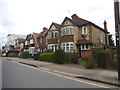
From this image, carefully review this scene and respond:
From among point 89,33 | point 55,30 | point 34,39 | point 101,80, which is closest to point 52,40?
point 55,30

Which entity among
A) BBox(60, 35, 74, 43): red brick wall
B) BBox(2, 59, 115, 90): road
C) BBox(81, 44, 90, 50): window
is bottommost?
BBox(2, 59, 115, 90): road

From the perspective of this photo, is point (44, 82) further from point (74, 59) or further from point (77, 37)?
point (77, 37)

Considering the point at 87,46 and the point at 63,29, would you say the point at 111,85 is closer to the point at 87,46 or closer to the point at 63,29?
the point at 87,46

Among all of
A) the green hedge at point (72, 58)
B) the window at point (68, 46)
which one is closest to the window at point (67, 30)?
the window at point (68, 46)

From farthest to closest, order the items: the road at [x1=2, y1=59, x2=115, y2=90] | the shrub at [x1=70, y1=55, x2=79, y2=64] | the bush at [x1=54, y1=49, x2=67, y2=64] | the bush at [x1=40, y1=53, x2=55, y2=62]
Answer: the bush at [x1=40, y1=53, x2=55, y2=62], the bush at [x1=54, y1=49, x2=67, y2=64], the shrub at [x1=70, y1=55, x2=79, y2=64], the road at [x1=2, y1=59, x2=115, y2=90]

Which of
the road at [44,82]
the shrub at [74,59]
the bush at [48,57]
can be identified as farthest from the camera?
the bush at [48,57]

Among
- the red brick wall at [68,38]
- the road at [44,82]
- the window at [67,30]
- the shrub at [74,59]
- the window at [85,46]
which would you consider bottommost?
the road at [44,82]

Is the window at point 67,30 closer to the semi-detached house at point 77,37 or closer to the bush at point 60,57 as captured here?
the semi-detached house at point 77,37

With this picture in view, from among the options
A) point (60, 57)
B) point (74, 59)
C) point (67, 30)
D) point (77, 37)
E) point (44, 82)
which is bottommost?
point (44, 82)

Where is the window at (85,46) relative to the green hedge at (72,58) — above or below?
above

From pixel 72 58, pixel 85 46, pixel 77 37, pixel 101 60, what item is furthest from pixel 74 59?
pixel 77 37

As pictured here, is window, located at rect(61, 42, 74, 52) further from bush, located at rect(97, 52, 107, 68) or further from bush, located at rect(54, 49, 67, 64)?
bush, located at rect(97, 52, 107, 68)

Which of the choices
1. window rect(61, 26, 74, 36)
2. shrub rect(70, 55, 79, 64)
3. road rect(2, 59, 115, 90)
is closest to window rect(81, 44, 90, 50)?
window rect(61, 26, 74, 36)

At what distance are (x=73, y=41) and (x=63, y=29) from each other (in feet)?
10.9
